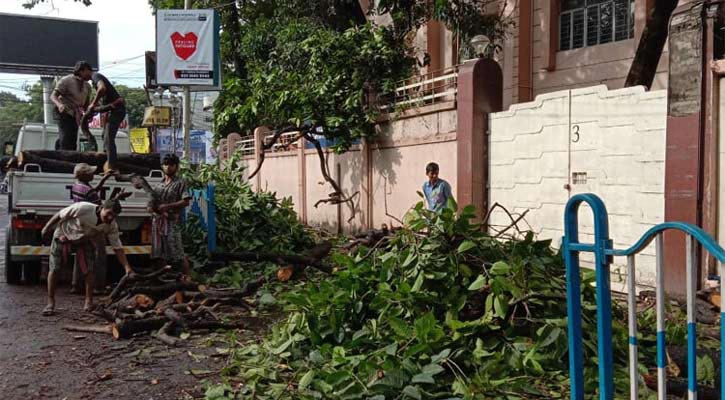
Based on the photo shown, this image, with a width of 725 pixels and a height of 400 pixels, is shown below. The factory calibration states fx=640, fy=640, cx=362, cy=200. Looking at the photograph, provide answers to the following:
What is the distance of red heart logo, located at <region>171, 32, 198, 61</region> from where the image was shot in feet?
41.4

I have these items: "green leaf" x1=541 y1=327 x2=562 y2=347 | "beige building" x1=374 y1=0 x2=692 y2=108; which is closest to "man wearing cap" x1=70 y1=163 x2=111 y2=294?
"green leaf" x1=541 y1=327 x2=562 y2=347

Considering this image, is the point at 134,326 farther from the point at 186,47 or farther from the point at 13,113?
the point at 13,113

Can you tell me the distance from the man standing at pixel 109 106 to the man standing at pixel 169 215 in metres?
1.18

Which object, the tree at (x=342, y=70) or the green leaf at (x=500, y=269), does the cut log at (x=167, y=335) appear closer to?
the green leaf at (x=500, y=269)

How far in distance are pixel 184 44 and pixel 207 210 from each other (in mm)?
4811

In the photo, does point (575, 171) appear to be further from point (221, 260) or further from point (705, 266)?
point (221, 260)

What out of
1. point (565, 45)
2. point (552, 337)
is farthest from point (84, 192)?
point (565, 45)

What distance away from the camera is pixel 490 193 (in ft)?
30.5

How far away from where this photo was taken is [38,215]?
773 cm

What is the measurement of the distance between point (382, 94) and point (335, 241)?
9.72 feet

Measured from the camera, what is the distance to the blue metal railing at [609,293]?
7.23ft

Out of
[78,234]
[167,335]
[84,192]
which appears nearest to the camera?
[167,335]

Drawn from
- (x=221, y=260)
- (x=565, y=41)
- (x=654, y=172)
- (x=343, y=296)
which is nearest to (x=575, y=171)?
(x=654, y=172)

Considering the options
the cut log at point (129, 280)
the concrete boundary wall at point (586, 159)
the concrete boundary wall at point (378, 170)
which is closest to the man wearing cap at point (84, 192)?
the cut log at point (129, 280)
